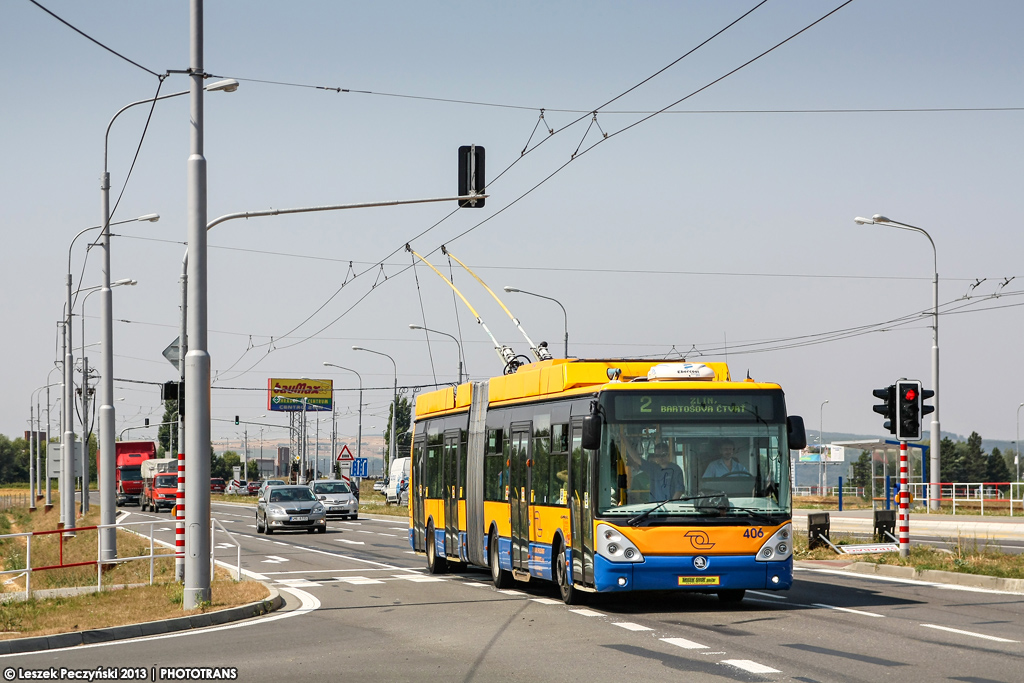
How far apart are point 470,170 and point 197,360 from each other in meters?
5.11

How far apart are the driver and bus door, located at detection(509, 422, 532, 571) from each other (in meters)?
3.53

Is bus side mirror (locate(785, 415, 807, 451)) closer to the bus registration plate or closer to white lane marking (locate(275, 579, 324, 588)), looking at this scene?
the bus registration plate

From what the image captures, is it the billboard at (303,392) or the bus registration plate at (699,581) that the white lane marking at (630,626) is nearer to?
the bus registration plate at (699,581)

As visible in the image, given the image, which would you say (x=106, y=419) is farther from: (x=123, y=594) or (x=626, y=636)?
(x=626, y=636)

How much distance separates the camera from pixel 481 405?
20.8 metres

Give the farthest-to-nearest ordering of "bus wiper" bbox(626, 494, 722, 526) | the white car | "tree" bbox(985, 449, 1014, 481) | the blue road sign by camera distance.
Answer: "tree" bbox(985, 449, 1014, 481) → the blue road sign → the white car → "bus wiper" bbox(626, 494, 722, 526)

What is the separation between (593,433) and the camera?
584 inches

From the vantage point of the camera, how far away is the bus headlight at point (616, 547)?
1484 cm

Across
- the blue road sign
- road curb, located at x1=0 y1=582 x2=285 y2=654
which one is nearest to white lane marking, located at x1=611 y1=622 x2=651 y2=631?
road curb, located at x1=0 y1=582 x2=285 y2=654

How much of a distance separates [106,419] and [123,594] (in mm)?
9442

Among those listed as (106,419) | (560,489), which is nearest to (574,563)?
(560,489)

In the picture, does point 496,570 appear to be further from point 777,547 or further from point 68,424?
point 68,424

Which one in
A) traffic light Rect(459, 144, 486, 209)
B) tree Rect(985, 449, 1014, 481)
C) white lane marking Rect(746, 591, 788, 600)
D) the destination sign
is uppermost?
traffic light Rect(459, 144, 486, 209)

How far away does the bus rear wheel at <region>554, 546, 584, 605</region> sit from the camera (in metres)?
16.4
